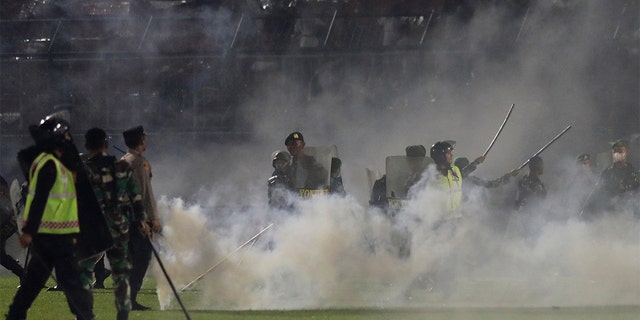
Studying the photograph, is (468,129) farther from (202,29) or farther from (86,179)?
(86,179)

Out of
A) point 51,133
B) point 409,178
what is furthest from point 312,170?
point 51,133

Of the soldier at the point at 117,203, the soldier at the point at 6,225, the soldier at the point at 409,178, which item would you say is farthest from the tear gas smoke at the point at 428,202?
the soldier at the point at 117,203

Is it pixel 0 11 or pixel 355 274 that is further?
pixel 0 11

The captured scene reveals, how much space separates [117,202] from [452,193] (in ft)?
14.6

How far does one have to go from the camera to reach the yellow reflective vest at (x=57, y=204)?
30.6 ft

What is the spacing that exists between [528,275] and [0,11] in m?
12.9

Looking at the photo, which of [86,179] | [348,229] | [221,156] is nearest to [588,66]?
[221,156]

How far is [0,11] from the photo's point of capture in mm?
25422

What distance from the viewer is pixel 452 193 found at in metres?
13.7

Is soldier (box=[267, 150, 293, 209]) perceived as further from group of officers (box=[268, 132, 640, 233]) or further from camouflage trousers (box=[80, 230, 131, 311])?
camouflage trousers (box=[80, 230, 131, 311])

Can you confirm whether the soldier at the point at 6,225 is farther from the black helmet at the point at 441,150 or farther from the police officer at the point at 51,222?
the police officer at the point at 51,222

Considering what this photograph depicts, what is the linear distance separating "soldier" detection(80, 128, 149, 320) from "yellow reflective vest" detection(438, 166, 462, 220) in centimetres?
417

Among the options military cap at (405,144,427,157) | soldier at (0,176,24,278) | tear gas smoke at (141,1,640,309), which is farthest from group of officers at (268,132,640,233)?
soldier at (0,176,24,278)

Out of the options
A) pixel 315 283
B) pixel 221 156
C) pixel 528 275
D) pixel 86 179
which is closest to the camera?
pixel 86 179
